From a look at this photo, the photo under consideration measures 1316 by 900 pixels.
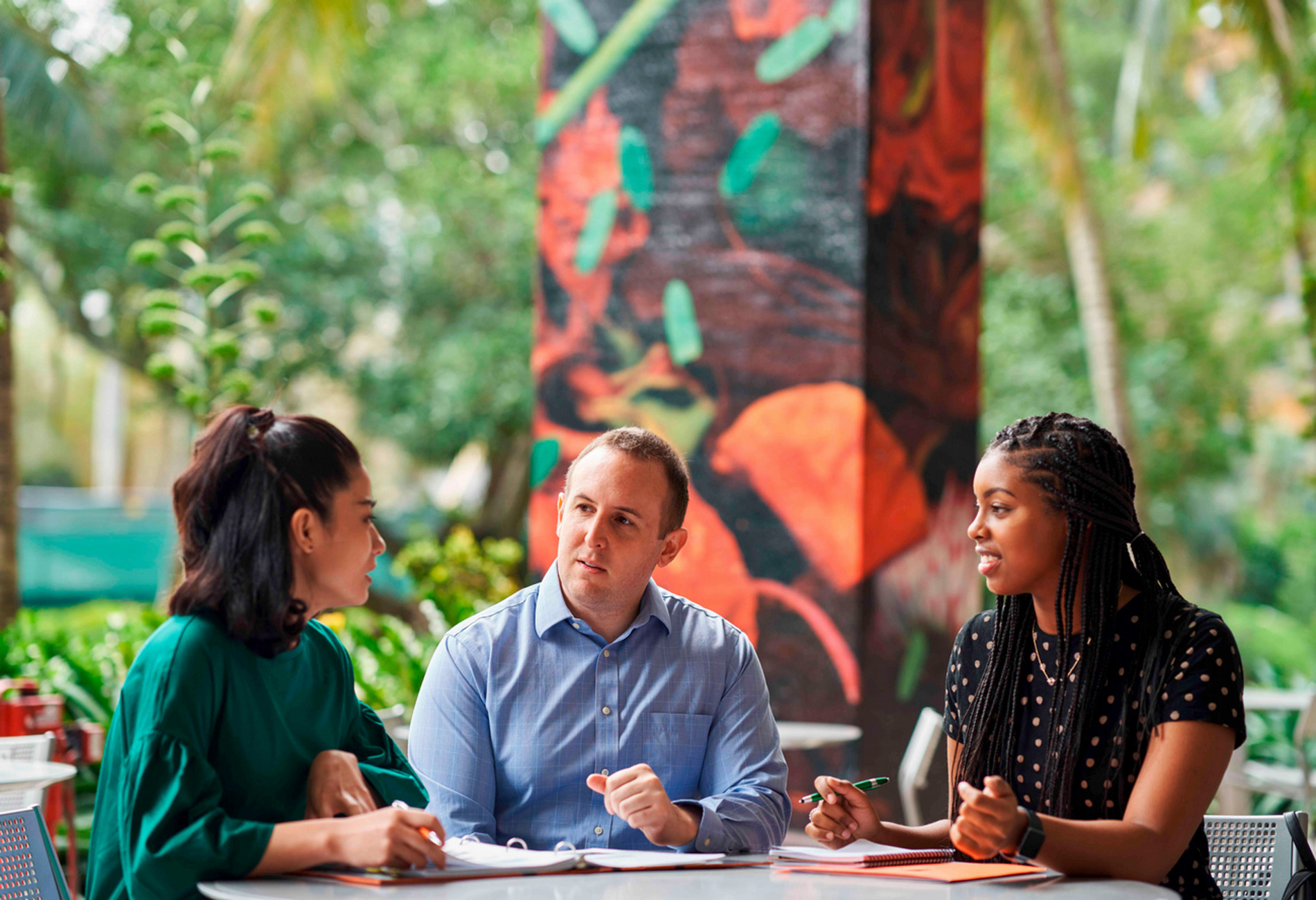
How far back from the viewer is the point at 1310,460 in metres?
19.5

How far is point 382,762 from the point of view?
2.07 m

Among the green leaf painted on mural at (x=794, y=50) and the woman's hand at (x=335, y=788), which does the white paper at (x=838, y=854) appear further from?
the green leaf painted on mural at (x=794, y=50)

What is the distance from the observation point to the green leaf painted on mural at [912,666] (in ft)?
18.2

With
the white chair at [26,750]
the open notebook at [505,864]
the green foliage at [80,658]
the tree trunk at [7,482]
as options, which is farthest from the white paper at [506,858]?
the tree trunk at [7,482]

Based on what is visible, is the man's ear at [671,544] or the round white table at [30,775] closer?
the man's ear at [671,544]

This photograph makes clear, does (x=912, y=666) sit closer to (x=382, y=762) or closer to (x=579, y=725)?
(x=579, y=725)

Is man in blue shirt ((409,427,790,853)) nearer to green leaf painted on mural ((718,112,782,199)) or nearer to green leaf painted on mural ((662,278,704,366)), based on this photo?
green leaf painted on mural ((662,278,704,366))

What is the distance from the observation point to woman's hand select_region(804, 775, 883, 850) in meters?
2.11

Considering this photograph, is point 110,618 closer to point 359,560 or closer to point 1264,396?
point 359,560

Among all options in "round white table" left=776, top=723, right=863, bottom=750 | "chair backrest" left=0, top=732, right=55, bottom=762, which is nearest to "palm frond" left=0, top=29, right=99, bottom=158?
"chair backrest" left=0, top=732, right=55, bottom=762

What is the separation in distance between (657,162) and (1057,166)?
711cm

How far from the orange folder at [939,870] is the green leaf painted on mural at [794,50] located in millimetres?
4083

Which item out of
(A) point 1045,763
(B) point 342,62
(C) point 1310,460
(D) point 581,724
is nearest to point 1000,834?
(A) point 1045,763

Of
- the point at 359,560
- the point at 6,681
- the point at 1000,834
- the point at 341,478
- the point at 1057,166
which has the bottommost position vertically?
the point at 6,681
